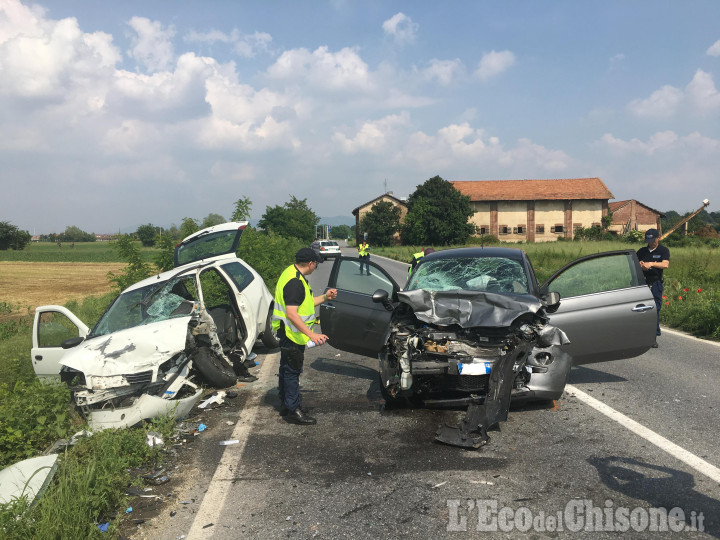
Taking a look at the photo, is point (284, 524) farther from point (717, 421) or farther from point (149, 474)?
point (717, 421)

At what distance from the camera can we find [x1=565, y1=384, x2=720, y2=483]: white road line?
3.93 m

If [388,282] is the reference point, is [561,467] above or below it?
below

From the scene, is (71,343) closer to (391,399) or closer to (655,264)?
(391,399)

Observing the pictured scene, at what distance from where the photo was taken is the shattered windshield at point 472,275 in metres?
6.01

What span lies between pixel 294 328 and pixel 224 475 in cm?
166

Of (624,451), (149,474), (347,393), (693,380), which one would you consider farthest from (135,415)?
(693,380)

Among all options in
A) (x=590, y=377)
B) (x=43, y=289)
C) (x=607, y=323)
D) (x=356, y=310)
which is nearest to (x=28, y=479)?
(x=356, y=310)

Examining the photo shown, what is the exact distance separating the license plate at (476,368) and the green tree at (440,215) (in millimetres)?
62362

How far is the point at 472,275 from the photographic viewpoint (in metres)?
6.24

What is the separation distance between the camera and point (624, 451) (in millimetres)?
4336

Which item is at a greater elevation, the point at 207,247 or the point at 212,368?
the point at 207,247

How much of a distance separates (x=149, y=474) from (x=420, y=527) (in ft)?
7.37

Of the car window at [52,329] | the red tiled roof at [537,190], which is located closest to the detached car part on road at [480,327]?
the car window at [52,329]

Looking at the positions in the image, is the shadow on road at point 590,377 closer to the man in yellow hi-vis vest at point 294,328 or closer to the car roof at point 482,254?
the car roof at point 482,254
